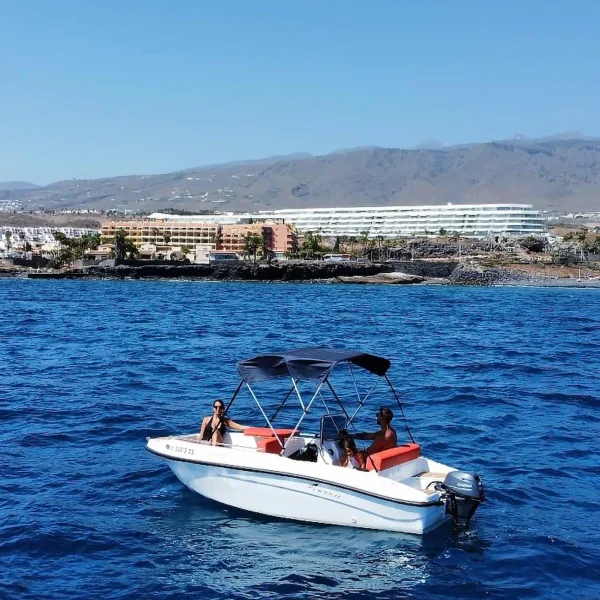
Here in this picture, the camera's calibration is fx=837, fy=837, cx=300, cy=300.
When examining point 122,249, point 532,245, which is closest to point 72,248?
point 122,249

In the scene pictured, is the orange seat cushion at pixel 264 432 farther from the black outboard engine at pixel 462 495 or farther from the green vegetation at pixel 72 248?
the green vegetation at pixel 72 248

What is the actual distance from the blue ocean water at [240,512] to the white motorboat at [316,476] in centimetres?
34

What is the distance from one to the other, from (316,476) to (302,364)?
2.35m

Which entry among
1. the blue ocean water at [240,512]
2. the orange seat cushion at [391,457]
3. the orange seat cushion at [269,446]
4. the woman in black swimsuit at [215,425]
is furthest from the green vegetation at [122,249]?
the orange seat cushion at [391,457]

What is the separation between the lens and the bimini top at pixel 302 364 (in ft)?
52.2

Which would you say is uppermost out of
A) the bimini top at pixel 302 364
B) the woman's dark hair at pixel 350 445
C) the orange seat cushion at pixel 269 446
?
the bimini top at pixel 302 364

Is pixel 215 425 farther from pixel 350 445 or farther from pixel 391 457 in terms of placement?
pixel 391 457

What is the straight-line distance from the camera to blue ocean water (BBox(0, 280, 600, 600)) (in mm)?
13008

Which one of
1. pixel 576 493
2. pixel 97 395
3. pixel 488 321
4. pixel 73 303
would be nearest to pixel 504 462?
pixel 576 493

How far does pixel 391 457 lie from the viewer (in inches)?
602

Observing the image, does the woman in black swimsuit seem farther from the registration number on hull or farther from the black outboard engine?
the black outboard engine

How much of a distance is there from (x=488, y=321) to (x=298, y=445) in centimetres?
4857

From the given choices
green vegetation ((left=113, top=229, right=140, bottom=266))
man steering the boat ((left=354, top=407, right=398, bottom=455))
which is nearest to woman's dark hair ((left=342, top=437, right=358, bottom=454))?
man steering the boat ((left=354, top=407, right=398, bottom=455))

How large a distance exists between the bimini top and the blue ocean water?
2.72 meters
